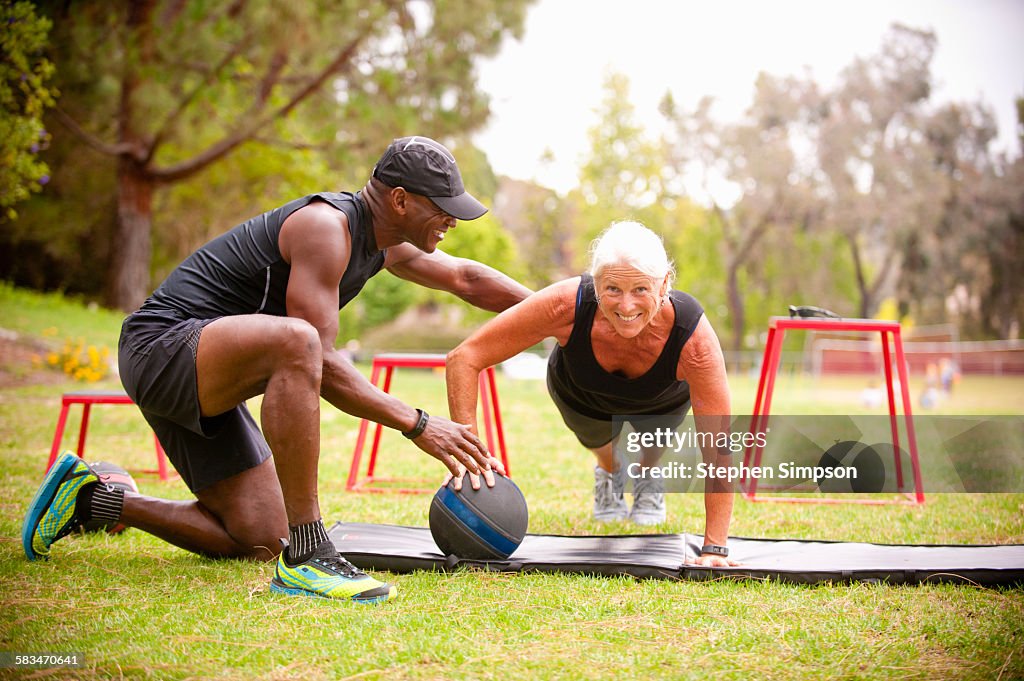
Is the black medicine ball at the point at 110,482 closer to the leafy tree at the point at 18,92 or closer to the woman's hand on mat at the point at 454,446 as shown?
the woman's hand on mat at the point at 454,446

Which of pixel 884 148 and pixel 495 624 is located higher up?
pixel 884 148

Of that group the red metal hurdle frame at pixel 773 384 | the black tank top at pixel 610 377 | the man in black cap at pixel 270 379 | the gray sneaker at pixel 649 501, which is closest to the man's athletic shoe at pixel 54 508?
the man in black cap at pixel 270 379

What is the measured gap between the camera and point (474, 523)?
3609 mm

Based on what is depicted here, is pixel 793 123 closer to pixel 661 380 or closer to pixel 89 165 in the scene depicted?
pixel 89 165

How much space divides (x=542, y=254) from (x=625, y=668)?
112 feet

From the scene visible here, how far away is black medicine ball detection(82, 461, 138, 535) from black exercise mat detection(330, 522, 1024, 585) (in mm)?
1064

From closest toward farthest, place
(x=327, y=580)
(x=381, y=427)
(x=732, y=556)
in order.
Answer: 1. (x=327, y=580)
2. (x=732, y=556)
3. (x=381, y=427)

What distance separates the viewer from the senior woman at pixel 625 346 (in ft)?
12.1

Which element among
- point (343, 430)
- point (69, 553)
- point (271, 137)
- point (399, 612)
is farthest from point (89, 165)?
point (399, 612)

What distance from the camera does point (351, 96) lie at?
17.3 metres

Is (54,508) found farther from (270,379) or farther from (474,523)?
(474,523)

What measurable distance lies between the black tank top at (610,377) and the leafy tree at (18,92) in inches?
310

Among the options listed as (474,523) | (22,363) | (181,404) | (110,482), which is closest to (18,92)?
(22,363)

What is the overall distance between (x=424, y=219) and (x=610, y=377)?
1.24 meters
